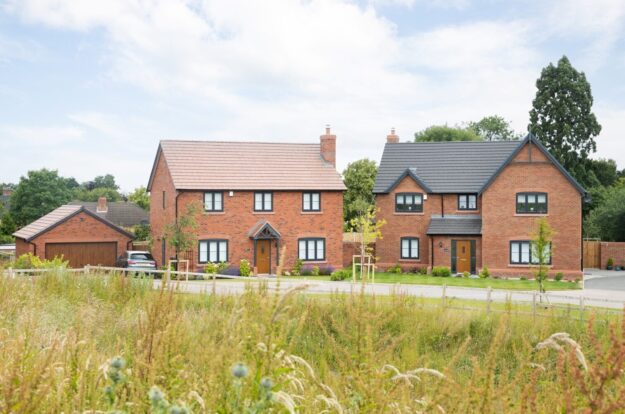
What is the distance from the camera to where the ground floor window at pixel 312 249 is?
40688 mm

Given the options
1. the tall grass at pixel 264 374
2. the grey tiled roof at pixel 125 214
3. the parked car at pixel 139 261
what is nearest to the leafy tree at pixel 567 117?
the parked car at pixel 139 261

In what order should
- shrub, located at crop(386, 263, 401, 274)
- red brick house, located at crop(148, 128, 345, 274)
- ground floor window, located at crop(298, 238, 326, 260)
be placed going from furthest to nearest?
Answer: shrub, located at crop(386, 263, 401, 274)
ground floor window, located at crop(298, 238, 326, 260)
red brick house, located at crop(148, 128, 345, 274)

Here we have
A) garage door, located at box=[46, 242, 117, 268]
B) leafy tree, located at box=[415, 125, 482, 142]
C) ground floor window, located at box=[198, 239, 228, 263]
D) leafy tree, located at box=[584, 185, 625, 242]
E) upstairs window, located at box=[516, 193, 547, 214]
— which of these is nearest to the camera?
ground floor window, located at box=[198, 239, 228, 263]

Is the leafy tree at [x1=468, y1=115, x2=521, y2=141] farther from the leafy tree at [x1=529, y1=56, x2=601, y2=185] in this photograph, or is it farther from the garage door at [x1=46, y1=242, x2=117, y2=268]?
the garage door at [x1=46, y1=242, x2=117, y2=268]

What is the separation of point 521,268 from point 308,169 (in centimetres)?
1537

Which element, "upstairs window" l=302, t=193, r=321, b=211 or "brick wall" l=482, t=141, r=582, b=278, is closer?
"brick wall" l=482, t=141, r=582, b=278

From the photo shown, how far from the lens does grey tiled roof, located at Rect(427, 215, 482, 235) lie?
39.7m

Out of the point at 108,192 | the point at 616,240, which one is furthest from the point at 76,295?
the point at 108,192

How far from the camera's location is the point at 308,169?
4238 centimetres

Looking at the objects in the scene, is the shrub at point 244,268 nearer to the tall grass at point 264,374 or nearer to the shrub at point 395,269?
the shrub at point 395,269

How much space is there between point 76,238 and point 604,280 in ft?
111

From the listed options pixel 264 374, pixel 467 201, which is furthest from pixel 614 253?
pixel 264 374

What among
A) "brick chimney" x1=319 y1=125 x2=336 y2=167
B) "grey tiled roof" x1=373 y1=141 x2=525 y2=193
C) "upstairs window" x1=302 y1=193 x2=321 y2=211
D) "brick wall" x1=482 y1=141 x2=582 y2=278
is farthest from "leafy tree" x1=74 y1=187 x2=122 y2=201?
"brick wall" x1=482 y1=141 x2=582 y2=278

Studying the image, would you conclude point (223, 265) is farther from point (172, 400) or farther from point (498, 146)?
point (172, 400)
